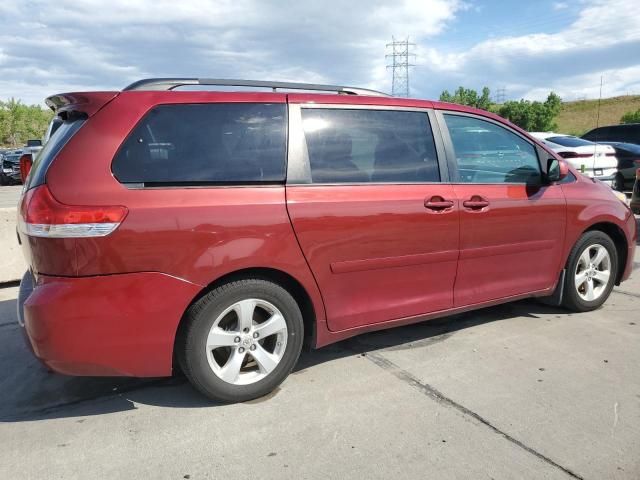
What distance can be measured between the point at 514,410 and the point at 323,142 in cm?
191

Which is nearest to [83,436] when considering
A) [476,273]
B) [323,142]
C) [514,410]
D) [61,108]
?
[61,108]

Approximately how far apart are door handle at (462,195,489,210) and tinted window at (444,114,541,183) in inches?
5.9

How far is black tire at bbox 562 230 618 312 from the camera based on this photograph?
4.55m

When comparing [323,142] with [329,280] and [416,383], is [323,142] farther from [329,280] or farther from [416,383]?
[416,383]

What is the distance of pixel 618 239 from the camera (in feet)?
16.0

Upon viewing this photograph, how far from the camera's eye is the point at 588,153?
1225 cm

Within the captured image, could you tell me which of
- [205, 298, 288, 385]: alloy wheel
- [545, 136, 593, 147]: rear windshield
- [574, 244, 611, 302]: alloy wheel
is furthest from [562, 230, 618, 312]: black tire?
[545, 136, 593, 147]: rear windshield

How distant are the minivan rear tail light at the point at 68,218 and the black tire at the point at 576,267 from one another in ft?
11.8

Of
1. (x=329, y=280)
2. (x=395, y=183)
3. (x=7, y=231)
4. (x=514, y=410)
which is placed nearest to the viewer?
(x=514, y=410)

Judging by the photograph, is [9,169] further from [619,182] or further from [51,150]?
[51,150]

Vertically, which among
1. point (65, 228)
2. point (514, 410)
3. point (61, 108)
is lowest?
point (514, 410)

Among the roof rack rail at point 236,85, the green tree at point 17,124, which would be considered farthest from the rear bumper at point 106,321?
the green tree at point 17,124

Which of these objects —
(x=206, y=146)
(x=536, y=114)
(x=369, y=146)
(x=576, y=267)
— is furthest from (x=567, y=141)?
(x=536, y=114)

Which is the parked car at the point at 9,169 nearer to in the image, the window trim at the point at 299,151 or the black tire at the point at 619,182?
the black tire at the point at 619,182
